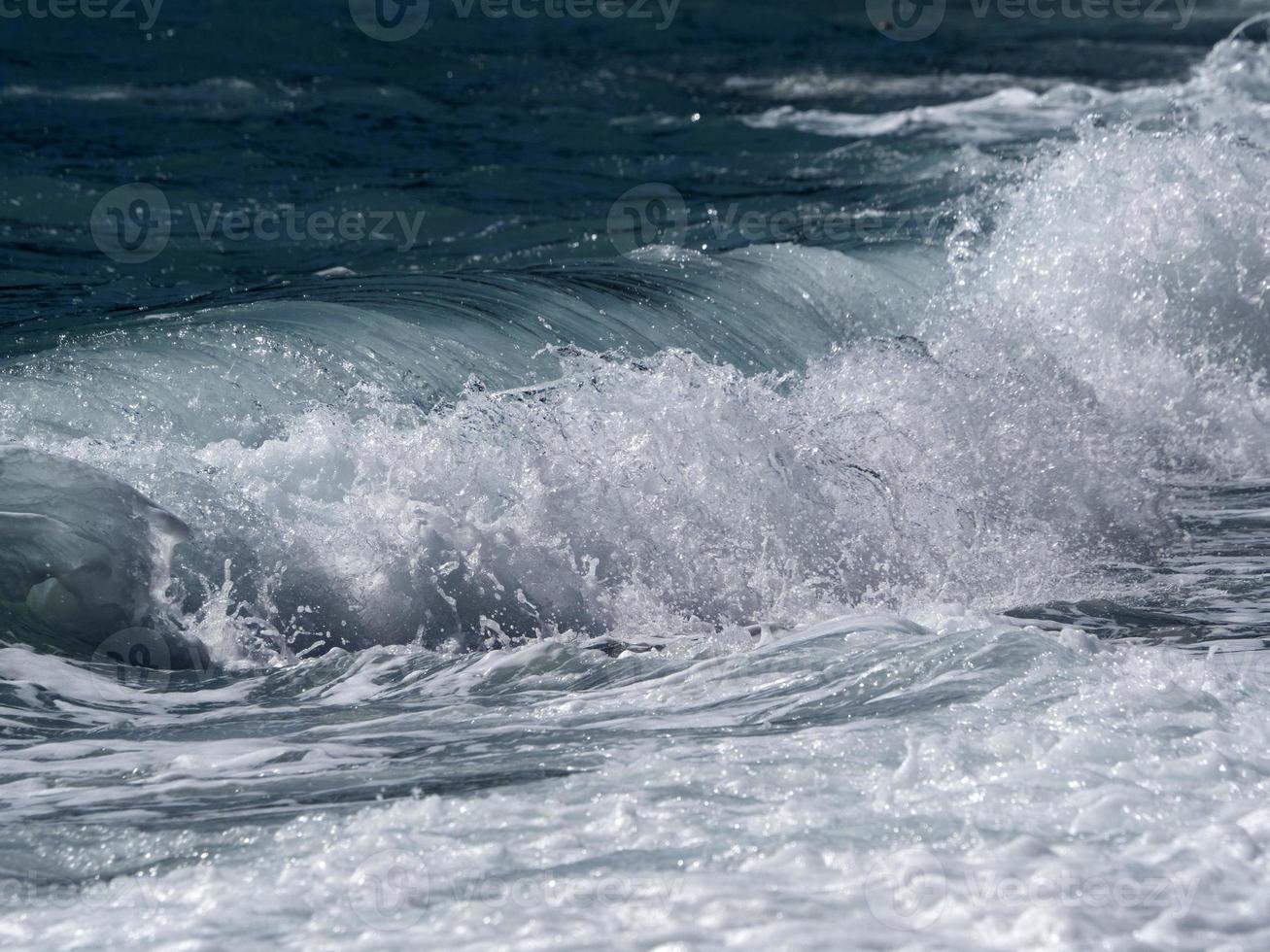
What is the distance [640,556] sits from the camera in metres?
4.60

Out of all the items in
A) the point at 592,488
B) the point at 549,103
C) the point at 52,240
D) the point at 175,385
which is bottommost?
the point at 592,488

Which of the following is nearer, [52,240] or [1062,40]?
[52,240]

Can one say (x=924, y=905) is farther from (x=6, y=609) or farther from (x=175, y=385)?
(x=175, y=385)

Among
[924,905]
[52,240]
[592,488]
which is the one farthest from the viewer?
[52,240]

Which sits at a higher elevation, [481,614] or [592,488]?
[592,488]

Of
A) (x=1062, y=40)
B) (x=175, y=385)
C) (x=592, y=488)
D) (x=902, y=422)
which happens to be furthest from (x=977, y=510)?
(x=1062, y=40)

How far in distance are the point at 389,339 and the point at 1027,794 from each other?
3915mm

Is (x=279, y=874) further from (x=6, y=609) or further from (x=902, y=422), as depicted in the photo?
(x=902, y=422)

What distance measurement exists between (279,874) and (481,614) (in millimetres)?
1725

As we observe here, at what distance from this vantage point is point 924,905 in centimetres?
251

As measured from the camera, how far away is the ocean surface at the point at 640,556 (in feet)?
8.75

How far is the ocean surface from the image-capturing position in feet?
8.75

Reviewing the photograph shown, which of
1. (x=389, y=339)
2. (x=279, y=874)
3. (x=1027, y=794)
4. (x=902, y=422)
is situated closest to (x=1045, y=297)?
(x=902, y=422)

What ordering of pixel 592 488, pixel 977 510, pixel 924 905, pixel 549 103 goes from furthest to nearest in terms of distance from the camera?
1. pixel 549 103
2. pixel 977 510
3. pixel 592 488
4. pixel 924 905
